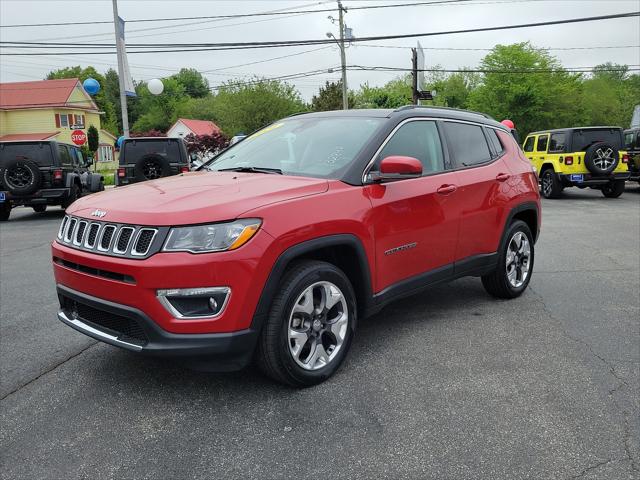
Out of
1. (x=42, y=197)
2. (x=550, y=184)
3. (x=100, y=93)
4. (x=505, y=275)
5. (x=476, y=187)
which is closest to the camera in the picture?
(x=476, y=187)

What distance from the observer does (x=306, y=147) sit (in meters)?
4.19

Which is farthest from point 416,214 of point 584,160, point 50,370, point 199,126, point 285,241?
point 199,126

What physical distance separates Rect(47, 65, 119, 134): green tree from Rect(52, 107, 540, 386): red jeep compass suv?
84.8 metres

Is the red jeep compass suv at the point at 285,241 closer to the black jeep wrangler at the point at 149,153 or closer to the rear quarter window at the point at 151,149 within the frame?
the black jeep wrangler at the point at 149,153

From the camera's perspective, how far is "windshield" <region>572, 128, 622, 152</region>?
1530 cm

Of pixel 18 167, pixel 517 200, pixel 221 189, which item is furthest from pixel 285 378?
pixel 18 167

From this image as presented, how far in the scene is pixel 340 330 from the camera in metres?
3.56

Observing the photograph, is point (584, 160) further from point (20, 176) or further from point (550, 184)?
point (20, 176)

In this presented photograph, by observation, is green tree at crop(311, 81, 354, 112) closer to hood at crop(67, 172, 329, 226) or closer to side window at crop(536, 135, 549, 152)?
side window at crop(536, 135, 549, 152)

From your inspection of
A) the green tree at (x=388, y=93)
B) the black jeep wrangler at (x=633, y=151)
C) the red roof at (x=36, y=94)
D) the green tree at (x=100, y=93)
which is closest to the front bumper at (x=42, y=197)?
the black jeep wrangler at (x=633, y=151)

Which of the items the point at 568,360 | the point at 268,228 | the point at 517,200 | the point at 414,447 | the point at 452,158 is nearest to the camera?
the point at 414,447

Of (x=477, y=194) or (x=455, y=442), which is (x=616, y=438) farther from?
(x=477, y=194)

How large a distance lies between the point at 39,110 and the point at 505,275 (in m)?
51.4

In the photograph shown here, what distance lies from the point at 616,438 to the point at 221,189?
255 centimetres
